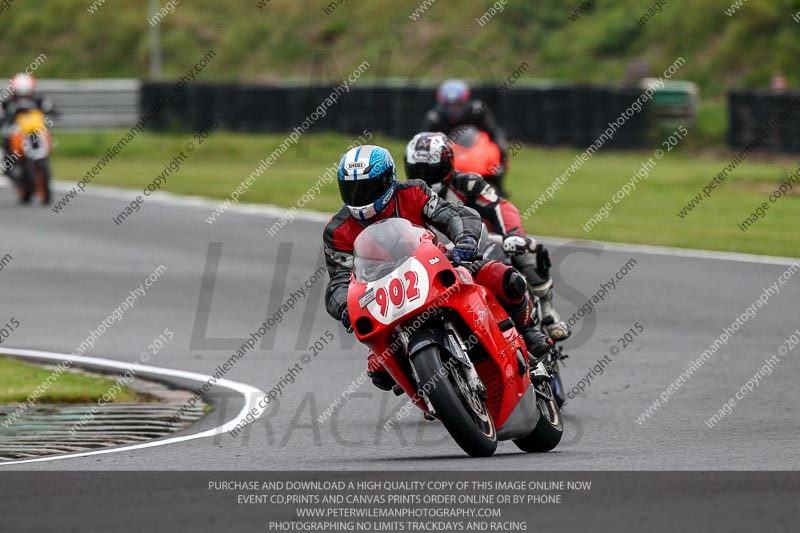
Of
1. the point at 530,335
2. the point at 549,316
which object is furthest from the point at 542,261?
the point at 530,335

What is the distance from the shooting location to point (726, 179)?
24.5 m

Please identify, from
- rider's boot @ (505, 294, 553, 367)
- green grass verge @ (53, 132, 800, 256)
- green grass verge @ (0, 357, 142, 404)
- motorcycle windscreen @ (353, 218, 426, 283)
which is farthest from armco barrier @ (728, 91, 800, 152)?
motorcycle windscreen @ (353, 218, 426, 283)

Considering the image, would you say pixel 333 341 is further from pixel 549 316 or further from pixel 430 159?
pixel 430 159

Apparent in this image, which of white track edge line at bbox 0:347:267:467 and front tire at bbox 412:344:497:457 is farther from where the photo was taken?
white track edge line at bbox 0:347:267:467

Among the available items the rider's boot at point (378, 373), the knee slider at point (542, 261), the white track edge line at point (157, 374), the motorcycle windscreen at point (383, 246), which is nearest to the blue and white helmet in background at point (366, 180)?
the motorcycle windscreen at point (383, 246)

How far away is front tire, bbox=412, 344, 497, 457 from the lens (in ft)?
23.0

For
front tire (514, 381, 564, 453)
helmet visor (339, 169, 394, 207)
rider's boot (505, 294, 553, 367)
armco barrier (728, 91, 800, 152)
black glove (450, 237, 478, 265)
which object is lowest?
armco barrier (728, 91, 800, 152)

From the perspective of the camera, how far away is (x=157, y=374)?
11320mm

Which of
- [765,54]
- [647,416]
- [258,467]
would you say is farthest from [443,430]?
[765,54]

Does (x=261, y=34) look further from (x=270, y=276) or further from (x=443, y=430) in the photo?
(x=443, y=430)

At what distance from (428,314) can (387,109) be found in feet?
74.5

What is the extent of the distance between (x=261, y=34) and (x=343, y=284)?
3388cm

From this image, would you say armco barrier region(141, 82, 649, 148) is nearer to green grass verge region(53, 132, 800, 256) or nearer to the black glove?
green grass verge region(53, 132, 800, 256)

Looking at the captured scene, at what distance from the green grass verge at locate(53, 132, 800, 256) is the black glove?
9.68 meters
